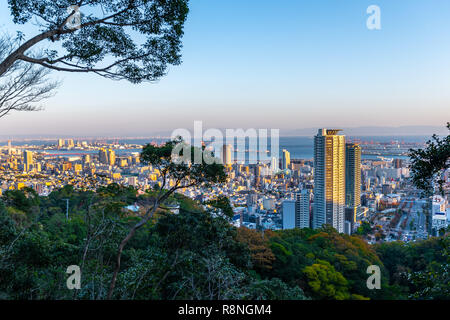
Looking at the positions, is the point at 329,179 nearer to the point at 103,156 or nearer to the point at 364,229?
the point at 364,229

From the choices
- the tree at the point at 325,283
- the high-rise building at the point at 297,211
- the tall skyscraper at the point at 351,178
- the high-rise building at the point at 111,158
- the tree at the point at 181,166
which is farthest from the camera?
the tall skyscraper at the point at 351,178

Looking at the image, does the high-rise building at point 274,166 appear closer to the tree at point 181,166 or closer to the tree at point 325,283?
the tree at point 325,283

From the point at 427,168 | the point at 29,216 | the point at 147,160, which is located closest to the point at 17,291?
the point at 147,160

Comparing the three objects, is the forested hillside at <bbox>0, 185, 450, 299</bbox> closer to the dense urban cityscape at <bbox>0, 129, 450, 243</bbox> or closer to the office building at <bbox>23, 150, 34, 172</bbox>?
the dense urban cityscape at <bbox>0, 129, 450, 243</bbox>

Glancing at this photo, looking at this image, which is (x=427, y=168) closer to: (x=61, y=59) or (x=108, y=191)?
(x=61, y=59)

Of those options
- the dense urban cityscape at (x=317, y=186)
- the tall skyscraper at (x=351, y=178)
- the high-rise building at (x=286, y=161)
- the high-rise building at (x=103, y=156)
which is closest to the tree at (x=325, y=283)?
the dense urban cityscape at (x=317, y=186)

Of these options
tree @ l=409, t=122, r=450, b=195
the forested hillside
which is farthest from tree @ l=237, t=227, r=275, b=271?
tree @ l=409, t=122, r=450, b=195
